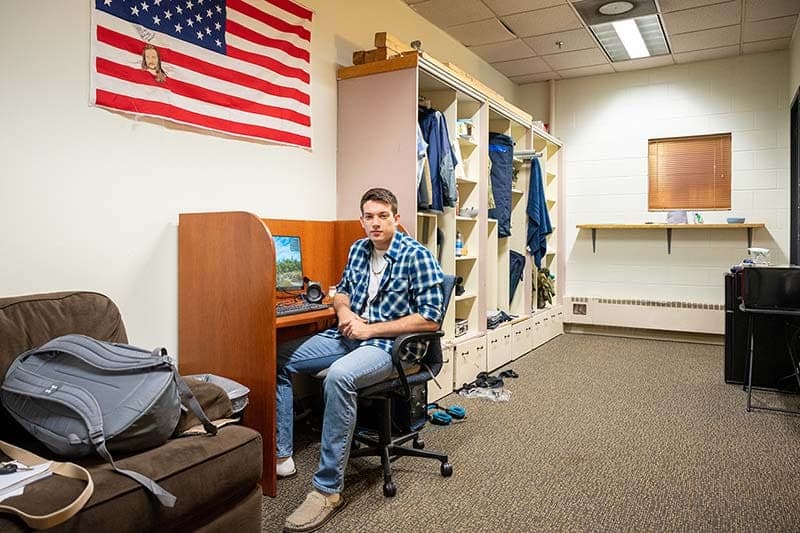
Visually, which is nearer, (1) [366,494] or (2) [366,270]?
(1) [366,494]

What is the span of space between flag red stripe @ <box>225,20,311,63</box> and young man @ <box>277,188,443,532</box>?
1094 mm

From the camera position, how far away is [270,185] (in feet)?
10.4

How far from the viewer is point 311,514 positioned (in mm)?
2113

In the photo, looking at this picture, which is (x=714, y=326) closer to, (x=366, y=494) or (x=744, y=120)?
(x=744, y=120)

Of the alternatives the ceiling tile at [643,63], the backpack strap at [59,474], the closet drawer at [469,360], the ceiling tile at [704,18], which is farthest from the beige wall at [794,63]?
the backpack strap at [59,474]

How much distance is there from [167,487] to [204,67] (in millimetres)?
1947

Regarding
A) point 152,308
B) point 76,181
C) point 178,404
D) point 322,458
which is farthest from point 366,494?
point 76,181

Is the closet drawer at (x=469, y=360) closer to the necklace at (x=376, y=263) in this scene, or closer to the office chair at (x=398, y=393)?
the office chair at (x=398, y=393)

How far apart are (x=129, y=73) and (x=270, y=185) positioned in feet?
3.03

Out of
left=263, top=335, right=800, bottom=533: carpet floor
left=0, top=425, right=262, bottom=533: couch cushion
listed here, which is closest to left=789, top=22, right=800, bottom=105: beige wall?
left=263, top=335, right=800, bottom=533: carpet floor

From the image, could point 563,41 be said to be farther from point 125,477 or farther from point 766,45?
point 125,477

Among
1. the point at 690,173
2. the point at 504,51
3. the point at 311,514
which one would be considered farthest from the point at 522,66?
the point at 311,514

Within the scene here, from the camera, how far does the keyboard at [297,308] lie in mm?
2562

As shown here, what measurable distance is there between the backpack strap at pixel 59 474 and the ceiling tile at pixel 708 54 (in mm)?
5836
